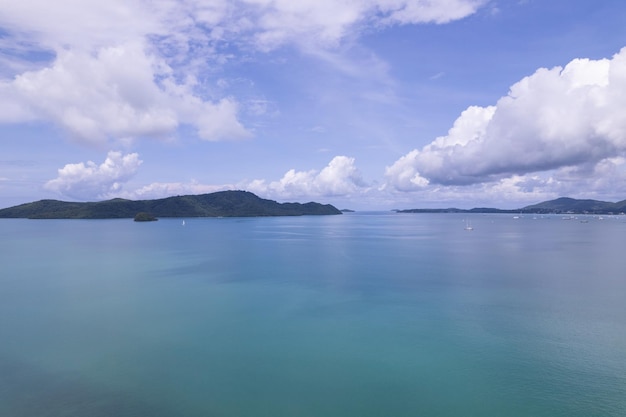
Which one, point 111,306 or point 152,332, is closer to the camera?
point 152,332

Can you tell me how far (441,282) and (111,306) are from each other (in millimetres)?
29010

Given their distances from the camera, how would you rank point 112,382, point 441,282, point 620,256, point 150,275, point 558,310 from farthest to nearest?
point 620,256, point 150,275, point 441,282, point 558,310, point 112,382

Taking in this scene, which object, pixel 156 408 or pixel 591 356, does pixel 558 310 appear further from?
pixel 156 408

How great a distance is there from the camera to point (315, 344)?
20.5 m

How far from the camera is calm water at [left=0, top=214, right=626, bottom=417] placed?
1441 cm

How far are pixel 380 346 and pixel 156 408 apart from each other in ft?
37.2

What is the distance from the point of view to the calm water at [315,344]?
1441 centimetres

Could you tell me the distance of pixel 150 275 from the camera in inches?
1625

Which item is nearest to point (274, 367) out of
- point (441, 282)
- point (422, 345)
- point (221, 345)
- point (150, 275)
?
point (221, 345)

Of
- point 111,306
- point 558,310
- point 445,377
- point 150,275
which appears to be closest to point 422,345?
point 445,377

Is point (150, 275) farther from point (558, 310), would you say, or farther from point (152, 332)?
point (558, 310)

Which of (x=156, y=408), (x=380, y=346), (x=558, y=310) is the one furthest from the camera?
(x=558, y=310)

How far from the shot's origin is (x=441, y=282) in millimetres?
36500

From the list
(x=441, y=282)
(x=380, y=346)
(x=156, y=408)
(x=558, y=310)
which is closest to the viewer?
(x=156, y=408)
